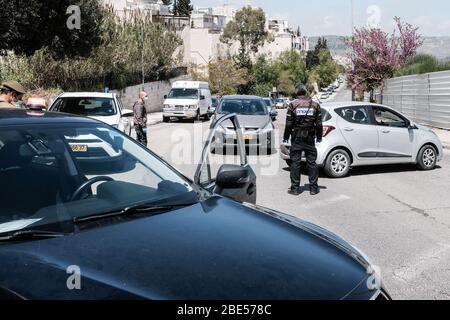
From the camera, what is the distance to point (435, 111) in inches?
922

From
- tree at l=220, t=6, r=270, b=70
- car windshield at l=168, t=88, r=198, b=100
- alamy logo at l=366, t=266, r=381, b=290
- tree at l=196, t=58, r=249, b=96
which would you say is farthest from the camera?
tree at l=220, t=6, r=270, b=70

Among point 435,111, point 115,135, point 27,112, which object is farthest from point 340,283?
point 435,111

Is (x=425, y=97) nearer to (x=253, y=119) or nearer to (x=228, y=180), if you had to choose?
(x=253, y=119)

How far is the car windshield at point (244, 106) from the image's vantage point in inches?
671

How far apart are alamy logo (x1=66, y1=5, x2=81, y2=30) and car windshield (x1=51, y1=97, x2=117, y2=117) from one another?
10056 mm

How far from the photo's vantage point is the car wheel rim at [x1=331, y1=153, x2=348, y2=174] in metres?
11.5

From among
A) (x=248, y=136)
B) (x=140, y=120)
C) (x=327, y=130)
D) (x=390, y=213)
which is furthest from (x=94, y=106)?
(x=390, y=213)

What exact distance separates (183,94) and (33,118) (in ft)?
102

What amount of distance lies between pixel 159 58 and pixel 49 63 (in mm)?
Result: 18317

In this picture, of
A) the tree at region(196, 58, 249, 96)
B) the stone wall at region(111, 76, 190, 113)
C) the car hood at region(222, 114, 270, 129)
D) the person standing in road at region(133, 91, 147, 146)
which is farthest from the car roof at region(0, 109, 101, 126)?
the tree at region(196, 58, 249, 96)

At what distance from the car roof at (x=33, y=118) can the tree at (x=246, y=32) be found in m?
83.8

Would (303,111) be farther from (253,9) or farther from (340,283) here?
(253,9)

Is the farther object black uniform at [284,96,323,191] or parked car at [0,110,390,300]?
→ black uniform at [284,96,323,191]

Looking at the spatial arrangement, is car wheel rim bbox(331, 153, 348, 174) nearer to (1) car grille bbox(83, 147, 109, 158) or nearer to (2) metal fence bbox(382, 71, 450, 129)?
(1) car grille bbox(83, 147, 109, 158)
